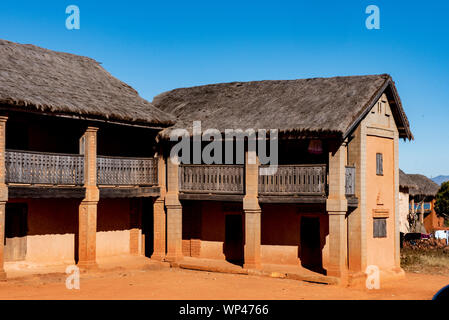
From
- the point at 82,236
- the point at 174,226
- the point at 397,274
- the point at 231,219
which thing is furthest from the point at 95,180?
the point at 397,274

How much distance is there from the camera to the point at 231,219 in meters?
24.1

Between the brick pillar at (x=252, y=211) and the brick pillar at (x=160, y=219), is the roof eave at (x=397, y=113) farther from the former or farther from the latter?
the brick pillar at (x=160, y=219)

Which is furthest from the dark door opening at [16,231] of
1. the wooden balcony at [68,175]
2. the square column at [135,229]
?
the square column at [135,229]

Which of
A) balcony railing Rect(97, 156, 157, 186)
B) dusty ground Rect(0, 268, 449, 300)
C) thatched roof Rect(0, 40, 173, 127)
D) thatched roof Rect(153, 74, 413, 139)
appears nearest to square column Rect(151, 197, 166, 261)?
balcony railing Rect(97, 156, 157, 186)

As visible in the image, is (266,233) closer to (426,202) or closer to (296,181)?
(296,181)

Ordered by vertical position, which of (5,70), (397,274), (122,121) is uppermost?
(5,70)

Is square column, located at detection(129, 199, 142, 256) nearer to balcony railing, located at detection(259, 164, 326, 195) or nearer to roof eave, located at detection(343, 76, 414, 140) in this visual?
balcony railing, located at detection(259, 164, 326, 195)

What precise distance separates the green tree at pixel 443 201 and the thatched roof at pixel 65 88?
3462 centimetres

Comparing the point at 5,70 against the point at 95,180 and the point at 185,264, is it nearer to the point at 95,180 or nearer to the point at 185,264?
the point at 95,180

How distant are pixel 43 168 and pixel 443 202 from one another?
1578 inches

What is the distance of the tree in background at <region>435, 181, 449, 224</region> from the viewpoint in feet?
165

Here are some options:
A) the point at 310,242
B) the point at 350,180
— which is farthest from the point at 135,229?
the point at 350,180

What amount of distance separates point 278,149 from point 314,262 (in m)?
4.47

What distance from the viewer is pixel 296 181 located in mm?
20531
